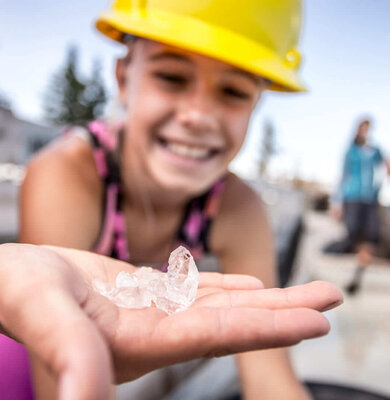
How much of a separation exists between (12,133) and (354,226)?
7288 mm

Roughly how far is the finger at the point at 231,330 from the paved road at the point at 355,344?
5.41ft

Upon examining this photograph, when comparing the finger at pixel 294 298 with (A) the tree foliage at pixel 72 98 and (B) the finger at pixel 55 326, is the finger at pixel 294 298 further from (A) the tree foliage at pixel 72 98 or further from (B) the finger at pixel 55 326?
(A) the tree foliage at pixel 72 98

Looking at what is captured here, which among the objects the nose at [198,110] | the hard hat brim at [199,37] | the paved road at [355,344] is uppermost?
the hard hat brim at [199,37]

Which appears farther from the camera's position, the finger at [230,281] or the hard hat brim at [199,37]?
the hard hat brim at [199,37]

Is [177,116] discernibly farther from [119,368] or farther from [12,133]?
[12,133]

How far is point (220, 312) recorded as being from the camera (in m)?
0.59

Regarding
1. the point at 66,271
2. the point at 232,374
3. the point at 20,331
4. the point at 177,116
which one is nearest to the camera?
the point at 20,331

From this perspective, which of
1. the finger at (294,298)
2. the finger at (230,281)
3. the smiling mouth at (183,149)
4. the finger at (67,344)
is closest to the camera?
the finger at (67,344)

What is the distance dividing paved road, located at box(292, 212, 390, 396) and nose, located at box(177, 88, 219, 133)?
1.56 metres

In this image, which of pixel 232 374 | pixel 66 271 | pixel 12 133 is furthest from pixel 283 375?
pixel 12 133

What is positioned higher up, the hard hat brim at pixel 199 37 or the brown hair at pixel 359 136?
the hard hat brim at pixel 199 37

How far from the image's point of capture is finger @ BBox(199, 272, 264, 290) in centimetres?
81

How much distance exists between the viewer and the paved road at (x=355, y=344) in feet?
8.14

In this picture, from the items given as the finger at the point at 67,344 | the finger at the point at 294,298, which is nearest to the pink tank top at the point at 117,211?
the finger at the point at 294,298
